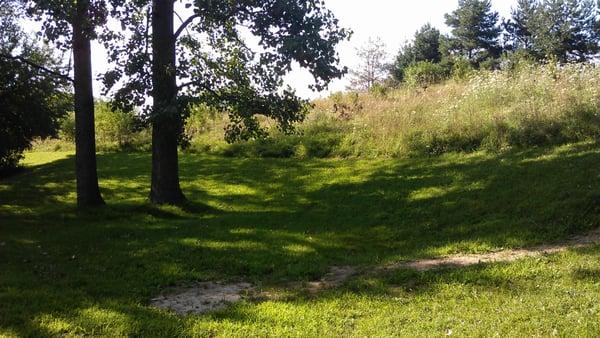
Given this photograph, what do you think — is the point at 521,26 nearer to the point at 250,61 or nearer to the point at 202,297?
the point at 250,61

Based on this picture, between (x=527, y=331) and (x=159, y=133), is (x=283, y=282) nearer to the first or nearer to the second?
(x=527, y=331)

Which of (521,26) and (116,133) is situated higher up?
(521,26)

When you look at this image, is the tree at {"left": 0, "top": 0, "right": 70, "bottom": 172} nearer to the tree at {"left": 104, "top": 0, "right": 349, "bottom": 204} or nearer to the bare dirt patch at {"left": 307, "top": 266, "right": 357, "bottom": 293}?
the tree at {"left": 104, "top": 0, "right": 349, "bottom": 204}

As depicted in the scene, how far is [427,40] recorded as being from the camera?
64125mm

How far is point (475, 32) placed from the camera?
194 feet

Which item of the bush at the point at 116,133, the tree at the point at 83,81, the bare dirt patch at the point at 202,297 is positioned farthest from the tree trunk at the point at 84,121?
the bush at the point at 116,133

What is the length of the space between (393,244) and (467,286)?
264cm

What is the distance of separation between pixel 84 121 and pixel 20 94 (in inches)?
244

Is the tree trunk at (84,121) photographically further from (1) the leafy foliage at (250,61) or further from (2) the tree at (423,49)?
(2) the tree at (423,49)

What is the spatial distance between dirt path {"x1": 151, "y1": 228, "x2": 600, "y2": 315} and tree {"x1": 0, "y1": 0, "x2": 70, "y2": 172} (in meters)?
9.77

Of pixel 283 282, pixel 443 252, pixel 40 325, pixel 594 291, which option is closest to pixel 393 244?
pixel 443 252

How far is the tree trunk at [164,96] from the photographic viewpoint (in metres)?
11.2

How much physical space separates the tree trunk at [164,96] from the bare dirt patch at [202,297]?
499 cm

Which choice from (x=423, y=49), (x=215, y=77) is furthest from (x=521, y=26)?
(x=215, y=77)
